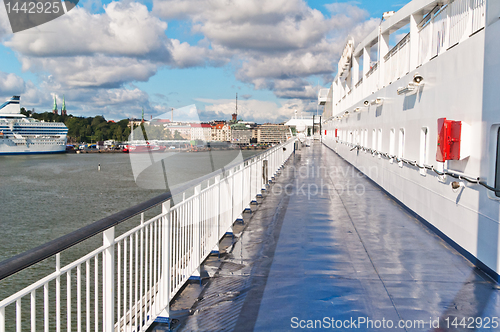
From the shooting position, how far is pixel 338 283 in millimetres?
3766

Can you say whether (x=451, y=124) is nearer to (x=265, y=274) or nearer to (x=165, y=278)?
(x=265, y=274)

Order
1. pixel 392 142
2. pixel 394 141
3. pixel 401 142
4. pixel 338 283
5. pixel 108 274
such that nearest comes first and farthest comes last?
1. pixel 108 274
2. pixel 338 283
3. pixel 401 142
4. pixel 394 141
5. pixel 392 142

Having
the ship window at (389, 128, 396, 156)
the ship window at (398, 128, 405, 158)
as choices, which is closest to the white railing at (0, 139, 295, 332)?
the ship window at (398, 128, 405, 158)

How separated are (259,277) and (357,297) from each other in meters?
1.01

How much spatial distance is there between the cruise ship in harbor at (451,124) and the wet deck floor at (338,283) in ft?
1.49

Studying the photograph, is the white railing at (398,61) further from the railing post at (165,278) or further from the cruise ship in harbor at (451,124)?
the railing post at (165,278)

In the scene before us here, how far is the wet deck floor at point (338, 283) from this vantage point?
3.06 m

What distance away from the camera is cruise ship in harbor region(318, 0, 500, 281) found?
3910 millimetres

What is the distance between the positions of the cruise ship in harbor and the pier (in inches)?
17.6

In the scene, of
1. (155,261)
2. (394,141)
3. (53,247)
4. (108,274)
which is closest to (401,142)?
(394,141)

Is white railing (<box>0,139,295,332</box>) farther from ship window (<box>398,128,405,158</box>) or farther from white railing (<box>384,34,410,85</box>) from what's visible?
white railing (<box>384,34,410,85</box>)

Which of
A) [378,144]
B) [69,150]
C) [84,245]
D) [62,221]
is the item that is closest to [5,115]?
[69,150]

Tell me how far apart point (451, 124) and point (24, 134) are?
106 m

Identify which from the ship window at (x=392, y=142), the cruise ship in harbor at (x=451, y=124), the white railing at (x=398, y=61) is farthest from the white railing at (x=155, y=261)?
the white railing at (x=398, y=61)
